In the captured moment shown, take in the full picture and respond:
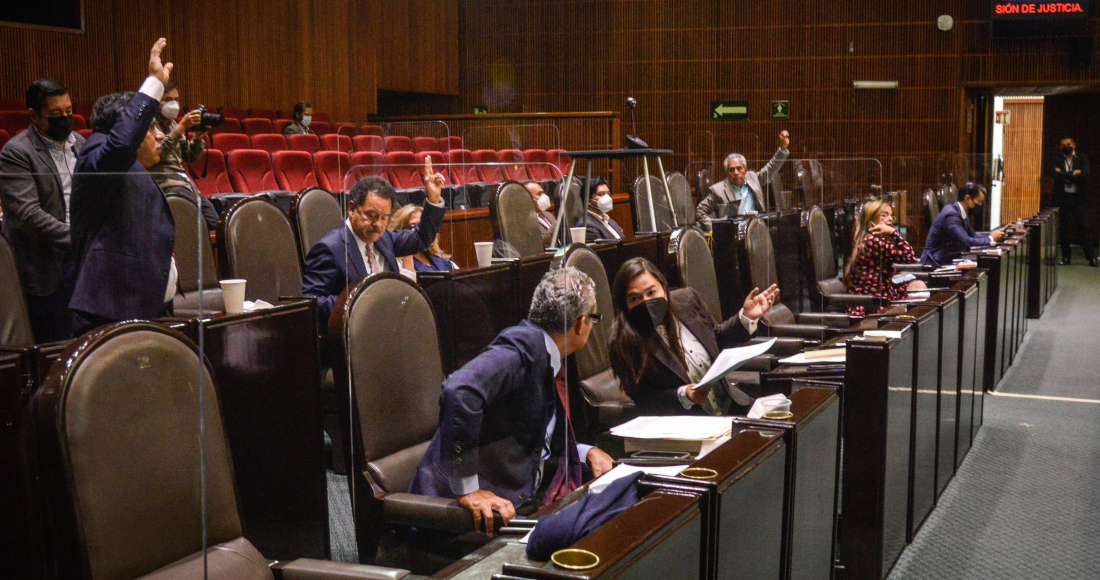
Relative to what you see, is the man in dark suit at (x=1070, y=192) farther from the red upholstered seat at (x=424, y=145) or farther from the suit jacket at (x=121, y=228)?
the suit jacket at (x=121, y=228)

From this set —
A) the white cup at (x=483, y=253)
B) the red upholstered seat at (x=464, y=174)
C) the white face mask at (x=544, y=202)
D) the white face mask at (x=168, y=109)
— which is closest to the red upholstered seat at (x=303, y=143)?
the white face mask at (x=168, y=109)

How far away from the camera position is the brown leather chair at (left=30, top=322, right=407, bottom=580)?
4.28 feet

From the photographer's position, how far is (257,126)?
8.54 meters

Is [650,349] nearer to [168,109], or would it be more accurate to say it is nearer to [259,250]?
[259,250]

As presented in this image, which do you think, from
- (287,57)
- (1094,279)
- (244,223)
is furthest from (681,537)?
(1094,279)

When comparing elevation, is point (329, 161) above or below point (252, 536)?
above

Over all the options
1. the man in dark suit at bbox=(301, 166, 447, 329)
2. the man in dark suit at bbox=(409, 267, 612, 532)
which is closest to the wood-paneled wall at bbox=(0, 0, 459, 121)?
the man in dark suit at bbox=(301, 166, 447, 329)

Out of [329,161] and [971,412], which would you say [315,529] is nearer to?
[971,412]

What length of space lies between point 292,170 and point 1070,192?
8.88 meters

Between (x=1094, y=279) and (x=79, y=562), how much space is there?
411 inches

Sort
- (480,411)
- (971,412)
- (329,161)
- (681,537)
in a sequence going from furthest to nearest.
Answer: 1. (329,161)
2. (971,412)
3. (480,411)
4. (681,537)

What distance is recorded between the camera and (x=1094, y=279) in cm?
987

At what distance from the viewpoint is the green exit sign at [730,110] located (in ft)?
38.7

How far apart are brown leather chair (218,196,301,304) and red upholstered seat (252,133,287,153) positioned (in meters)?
4.48
